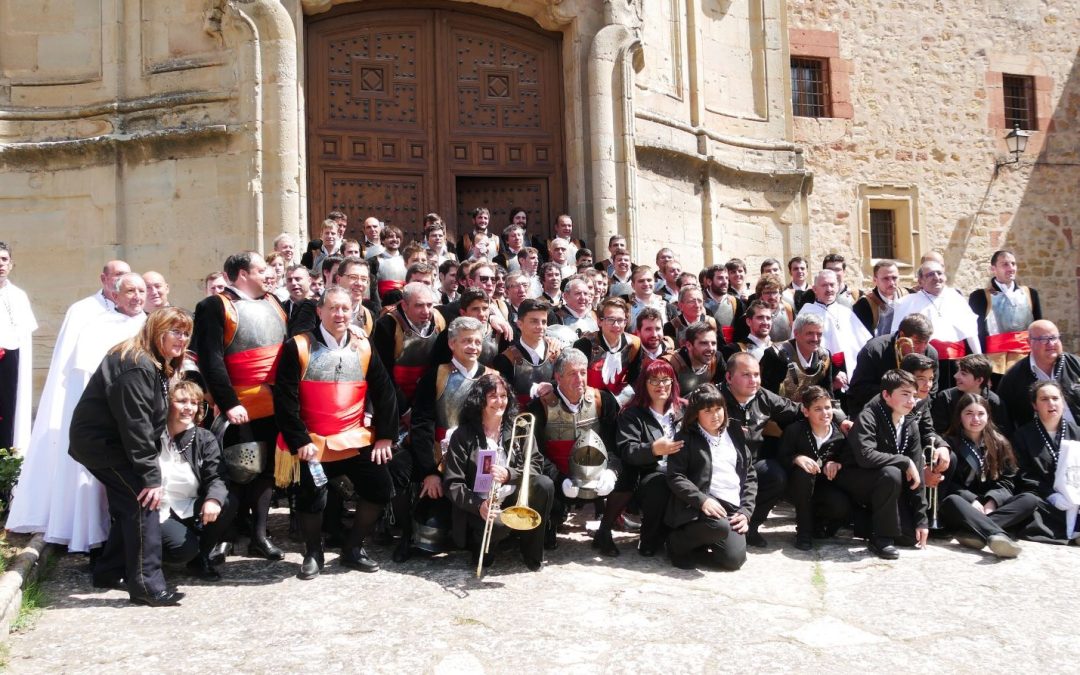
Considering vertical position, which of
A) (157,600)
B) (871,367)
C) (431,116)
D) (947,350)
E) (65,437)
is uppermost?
(431,116)

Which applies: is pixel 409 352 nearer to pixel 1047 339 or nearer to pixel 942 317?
pixel 942 317

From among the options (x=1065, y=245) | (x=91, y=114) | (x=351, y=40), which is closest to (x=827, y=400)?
(x=351, y=40)

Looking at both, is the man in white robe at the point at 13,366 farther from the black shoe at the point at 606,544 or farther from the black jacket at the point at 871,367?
the black jacket at the point at 871,367

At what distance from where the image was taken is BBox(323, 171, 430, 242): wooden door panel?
1055cm

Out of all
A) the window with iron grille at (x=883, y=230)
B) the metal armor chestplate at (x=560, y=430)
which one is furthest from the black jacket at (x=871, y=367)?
the window with iron grille at (x=883, y=230)

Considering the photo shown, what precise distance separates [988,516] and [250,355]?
15.1 feet

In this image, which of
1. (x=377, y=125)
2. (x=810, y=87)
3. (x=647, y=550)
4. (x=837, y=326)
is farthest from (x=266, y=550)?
(x=810, y=87)

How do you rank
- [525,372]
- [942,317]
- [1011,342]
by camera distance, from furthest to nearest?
[1011,342] → [942,317] → [525,372]

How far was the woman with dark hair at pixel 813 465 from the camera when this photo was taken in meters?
6.07

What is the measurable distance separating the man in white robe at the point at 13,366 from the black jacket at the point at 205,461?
6.52 ft

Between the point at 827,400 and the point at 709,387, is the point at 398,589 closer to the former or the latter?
the point at 709,387

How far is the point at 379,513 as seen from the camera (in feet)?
18.1

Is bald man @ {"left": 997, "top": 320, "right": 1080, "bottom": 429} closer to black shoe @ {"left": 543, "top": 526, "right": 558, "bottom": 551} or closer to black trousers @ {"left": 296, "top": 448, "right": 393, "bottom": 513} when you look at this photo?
black shoe @ {"left": 543, "top": 526, "right": 558, "bottom": 551}

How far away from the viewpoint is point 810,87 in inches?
637
